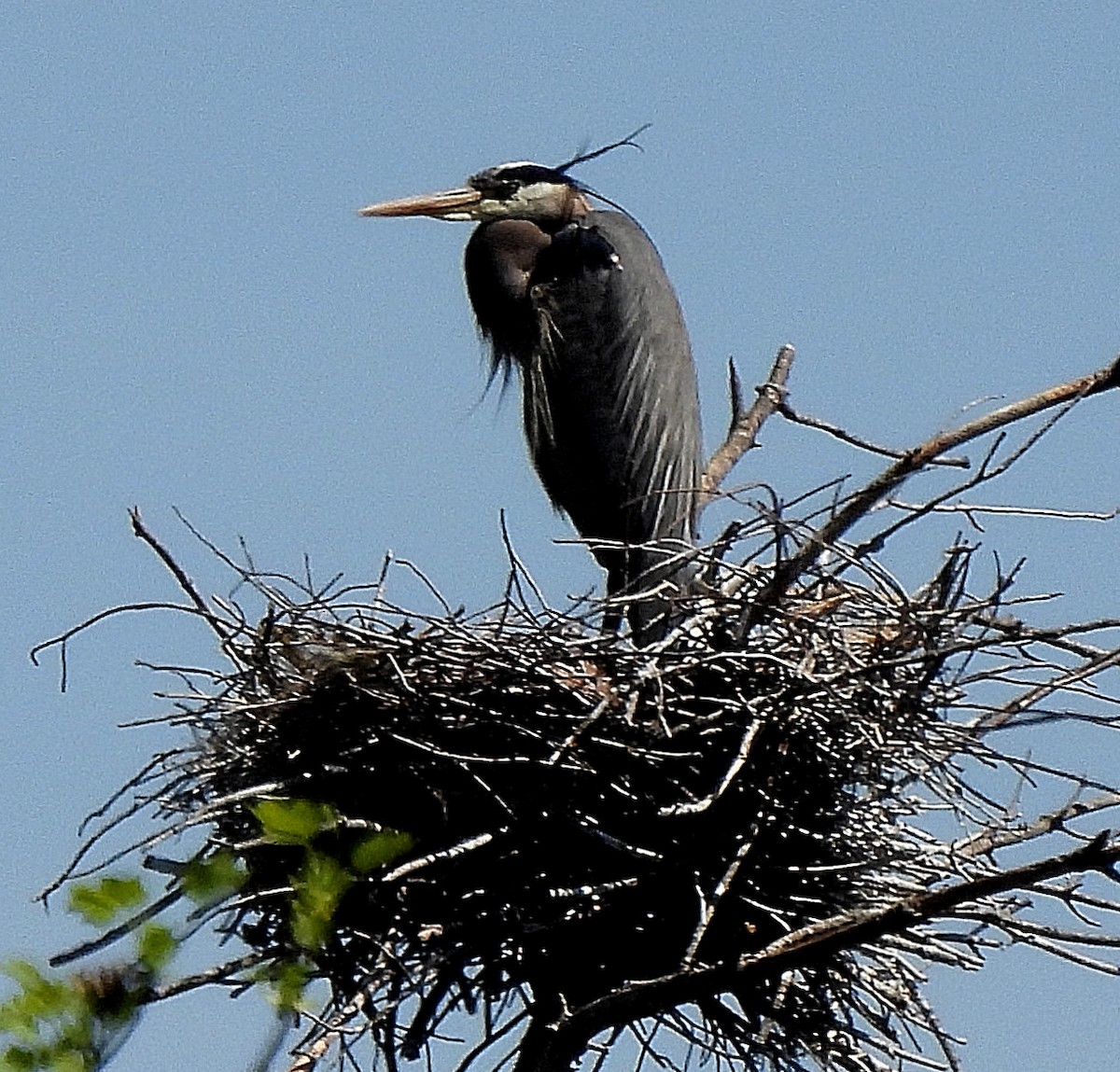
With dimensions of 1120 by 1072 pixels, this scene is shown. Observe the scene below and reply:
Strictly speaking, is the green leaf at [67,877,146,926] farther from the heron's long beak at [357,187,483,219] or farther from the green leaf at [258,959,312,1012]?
the heron's long beak at [357,187,483,219]

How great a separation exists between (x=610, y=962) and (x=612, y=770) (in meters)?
0.32

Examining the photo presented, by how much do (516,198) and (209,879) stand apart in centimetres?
472

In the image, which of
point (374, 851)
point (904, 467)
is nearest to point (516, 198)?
point (904, 467)

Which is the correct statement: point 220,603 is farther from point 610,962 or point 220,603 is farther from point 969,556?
point 969,556

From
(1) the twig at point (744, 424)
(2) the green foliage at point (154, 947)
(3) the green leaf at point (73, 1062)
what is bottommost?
(3) the green leaf at point (73, 1062)

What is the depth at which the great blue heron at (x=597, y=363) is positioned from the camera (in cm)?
539

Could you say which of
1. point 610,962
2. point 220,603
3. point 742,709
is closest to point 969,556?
point 742,709

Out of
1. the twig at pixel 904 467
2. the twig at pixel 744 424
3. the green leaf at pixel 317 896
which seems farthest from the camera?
the twig at pixel 744 424

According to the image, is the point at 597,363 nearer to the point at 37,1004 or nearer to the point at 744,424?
the point at 744,424

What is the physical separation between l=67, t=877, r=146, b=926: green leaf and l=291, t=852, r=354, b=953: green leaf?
111 millimetres

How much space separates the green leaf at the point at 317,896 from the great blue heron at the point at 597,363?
152 inches

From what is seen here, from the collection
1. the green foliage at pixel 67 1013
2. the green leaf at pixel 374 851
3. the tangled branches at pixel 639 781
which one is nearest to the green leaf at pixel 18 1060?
the green foliage at pixel 67 1013

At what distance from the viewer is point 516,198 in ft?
19.2

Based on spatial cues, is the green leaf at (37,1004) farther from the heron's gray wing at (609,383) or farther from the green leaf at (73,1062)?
the heron's gray wing at (609,383)
